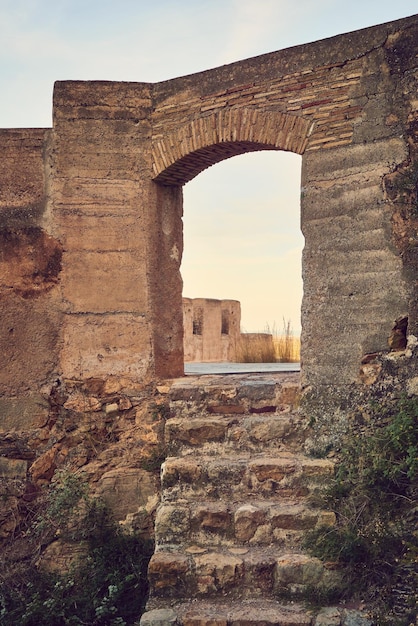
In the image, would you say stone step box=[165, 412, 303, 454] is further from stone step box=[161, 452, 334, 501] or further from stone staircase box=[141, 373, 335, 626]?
stone step box=[161, 452, 334, 501]

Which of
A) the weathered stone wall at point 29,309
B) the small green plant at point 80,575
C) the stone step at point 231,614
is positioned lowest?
the small green plant at point 80,575

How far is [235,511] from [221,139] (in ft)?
9.13

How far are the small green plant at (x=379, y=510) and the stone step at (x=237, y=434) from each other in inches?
18.1

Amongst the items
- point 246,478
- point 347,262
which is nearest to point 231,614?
point 246,478

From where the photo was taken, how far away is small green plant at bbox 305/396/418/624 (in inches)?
138

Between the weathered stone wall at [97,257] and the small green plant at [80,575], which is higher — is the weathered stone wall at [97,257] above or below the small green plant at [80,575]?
above

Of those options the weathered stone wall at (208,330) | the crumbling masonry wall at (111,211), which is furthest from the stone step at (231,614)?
the weathered stone wall at (208,330)

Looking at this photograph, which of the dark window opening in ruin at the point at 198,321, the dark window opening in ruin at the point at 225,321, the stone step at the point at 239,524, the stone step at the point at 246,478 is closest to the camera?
the stone step at the point at 239,524

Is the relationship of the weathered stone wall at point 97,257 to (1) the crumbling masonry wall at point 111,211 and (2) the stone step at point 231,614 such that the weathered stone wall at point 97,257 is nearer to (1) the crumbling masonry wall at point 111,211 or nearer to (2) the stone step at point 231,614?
(1) the crumbling masonry wall at point 111,211

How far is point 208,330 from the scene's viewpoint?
13.5 metres

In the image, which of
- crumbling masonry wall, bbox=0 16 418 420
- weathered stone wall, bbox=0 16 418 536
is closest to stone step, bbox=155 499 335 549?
weathered stone wall, bbox=0 16 418 536

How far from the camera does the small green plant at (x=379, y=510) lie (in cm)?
350

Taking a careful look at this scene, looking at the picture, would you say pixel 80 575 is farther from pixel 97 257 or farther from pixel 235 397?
pixel 97 257

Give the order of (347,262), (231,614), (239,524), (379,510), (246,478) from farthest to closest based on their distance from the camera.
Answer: (347,262)
(246,478)
(239,524)
(379,510)
(231,614)
